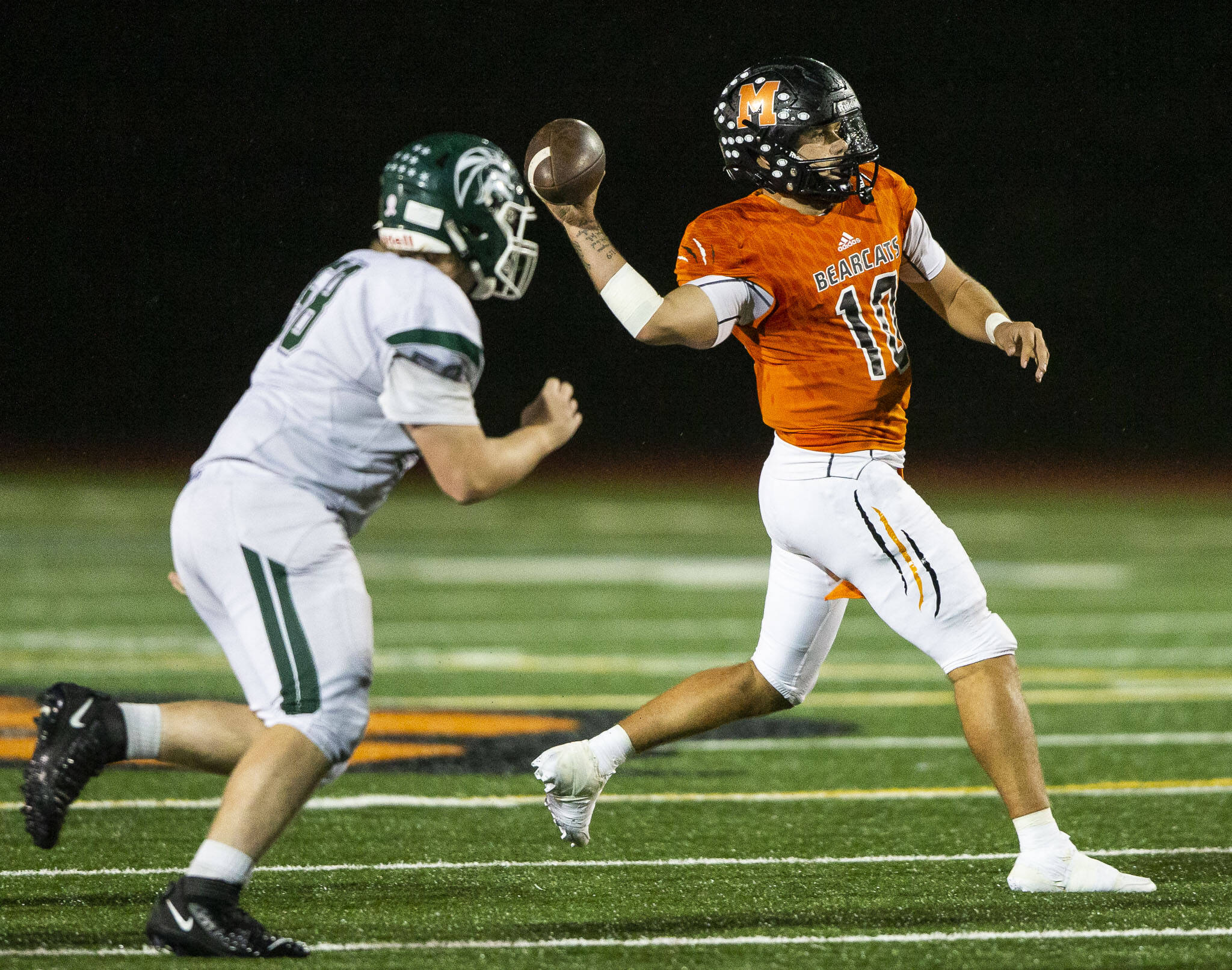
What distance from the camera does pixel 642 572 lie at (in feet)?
41.0

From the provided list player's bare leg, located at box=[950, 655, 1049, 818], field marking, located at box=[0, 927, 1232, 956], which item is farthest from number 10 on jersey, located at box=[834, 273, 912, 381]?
field marking, located at box=[0, 927, 1232, 956]

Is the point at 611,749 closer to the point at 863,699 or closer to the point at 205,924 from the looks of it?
the point at 205,924

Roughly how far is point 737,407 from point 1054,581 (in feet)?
29.5

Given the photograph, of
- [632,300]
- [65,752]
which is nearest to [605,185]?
[632,300]

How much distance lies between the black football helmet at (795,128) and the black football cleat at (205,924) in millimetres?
2046

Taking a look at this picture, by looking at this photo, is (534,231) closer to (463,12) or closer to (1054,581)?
(463,12)

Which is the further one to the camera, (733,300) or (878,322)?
(878,322)

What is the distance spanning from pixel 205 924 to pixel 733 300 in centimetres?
176

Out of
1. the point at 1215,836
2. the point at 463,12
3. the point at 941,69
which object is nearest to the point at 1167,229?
the point at 941,69

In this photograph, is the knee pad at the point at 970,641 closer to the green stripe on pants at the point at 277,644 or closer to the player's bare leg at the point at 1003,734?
the player's bare leg at the point at 1003,734

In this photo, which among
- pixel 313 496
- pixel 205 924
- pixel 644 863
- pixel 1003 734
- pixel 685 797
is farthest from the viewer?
pixel 685 797

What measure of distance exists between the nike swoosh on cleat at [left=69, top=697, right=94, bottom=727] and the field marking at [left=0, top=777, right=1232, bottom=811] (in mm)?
1763

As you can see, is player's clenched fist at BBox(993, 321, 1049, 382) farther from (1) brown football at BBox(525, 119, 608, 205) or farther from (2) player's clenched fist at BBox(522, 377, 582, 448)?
(2) player's clenched fist at BBox(522, 377, 582, 448)

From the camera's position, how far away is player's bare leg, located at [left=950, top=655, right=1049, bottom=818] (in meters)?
3.83
